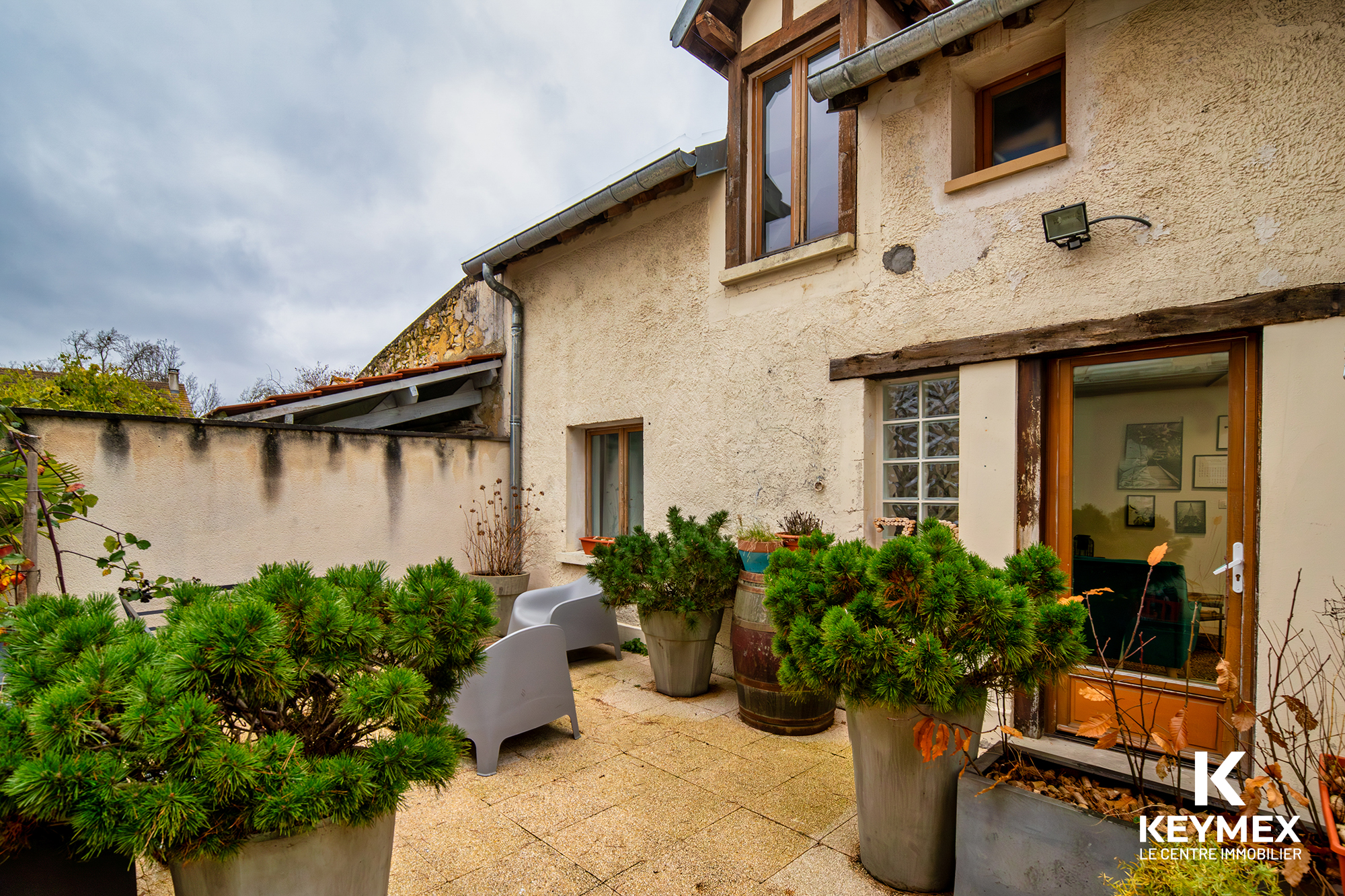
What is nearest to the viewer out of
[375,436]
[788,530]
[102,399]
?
[788,530]

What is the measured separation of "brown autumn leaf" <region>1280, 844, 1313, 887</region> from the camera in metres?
1.23

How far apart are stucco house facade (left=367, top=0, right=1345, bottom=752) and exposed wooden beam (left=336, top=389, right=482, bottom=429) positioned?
2678 millimetres

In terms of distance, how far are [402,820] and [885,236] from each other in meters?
4.00

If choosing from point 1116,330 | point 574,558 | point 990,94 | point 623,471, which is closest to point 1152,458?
point 1116,330

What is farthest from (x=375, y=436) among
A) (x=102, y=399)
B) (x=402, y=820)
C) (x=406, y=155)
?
(x=406, y=155)

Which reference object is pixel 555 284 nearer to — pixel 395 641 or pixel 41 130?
pixel 395 641

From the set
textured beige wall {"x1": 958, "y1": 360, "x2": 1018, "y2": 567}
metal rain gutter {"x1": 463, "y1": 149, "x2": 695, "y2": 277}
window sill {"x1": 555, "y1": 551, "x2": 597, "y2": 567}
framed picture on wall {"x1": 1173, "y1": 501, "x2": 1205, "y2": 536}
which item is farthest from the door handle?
window sill {"x1": 555, "y1": 551, "x2": 597, "y2": 567}

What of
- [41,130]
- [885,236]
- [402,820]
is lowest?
[402,820]

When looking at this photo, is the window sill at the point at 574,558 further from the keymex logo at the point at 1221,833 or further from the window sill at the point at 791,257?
the keymex logo at the point at 1221,833

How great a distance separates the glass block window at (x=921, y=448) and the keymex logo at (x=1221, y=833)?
206 cm

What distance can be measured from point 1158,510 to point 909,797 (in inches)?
80.5

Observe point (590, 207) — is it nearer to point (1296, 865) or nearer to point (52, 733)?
point (52, 733)

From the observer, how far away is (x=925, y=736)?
1.90 metres

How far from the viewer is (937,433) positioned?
360 centimetres
